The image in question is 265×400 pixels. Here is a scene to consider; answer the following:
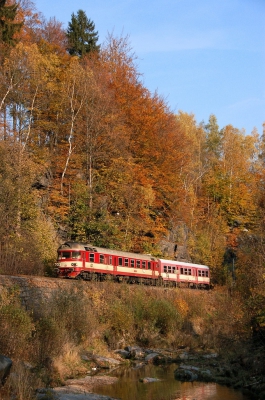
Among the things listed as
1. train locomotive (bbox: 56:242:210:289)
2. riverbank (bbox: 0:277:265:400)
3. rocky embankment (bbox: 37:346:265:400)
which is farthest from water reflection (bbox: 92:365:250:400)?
train locomotive (bbox: 56:242:210:289)

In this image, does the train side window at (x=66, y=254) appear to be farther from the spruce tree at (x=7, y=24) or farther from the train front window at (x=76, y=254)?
the spruce tree at (x=7, y=24)

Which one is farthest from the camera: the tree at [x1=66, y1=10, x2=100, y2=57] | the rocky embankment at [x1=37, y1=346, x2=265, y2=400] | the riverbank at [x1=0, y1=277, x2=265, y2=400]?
the tree at [x1=66, y1=10, x2=100, y2=57]

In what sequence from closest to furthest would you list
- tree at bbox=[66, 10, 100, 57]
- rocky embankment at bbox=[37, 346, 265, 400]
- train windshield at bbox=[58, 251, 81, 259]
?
1. rocky embankment at bbox=[37, 346, 265, 400]
2. train windshield at bbox=[58, 251, 81, 259]
3. tree at bbox=[66, 10, 100, 57]

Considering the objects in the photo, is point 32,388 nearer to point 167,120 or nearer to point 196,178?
point 167,120

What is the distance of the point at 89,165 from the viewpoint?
135ft

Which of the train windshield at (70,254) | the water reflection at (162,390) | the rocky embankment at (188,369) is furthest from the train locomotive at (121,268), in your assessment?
the water reflection at (162,390)

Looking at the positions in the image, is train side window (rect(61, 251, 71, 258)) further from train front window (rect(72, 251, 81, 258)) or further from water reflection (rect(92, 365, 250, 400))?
water reflection (rect(92, 365, 250, 400))

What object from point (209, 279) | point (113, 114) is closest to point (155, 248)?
point (209, 279)

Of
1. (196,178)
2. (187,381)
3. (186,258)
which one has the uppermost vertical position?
(196,178)

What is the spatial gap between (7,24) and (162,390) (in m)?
27.5

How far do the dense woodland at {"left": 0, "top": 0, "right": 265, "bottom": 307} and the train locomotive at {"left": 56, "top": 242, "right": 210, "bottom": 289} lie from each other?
64.7 inches

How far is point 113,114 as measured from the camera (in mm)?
41500

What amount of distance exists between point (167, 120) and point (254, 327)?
30.7m

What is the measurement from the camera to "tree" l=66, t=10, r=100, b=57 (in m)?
54.8
